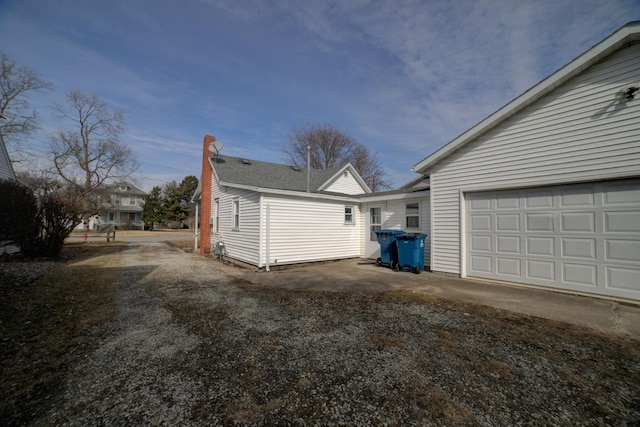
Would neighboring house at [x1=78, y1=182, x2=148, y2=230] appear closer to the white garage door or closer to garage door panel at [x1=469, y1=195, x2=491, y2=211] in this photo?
garage door panel at [x1=469, y1=195, x2=491, y2=211]

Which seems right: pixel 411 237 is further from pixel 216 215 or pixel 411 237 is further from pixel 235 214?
pixel 216 215

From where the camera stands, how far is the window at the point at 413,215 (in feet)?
34.1

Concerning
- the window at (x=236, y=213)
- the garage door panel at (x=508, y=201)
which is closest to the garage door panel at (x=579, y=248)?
the garage door panel at (x=508, y=201)

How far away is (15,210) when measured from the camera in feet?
28.5

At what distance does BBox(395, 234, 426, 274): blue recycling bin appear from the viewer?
8.91m

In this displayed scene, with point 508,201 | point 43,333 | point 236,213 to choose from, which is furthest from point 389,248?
point 43,333

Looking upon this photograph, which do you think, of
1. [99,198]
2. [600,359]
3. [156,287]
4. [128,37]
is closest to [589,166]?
[600,359]

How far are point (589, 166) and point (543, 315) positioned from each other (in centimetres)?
378

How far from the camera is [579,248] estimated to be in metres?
6.20

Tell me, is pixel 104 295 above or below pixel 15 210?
below

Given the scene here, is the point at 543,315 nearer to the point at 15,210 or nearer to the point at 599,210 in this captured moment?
the point at 599,210

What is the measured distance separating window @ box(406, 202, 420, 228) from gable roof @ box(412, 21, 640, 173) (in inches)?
80.0

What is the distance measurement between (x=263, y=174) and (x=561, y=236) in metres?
12.0

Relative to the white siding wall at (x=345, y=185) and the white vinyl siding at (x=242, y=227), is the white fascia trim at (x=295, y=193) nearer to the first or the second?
the white vinyl siding at (x=242, y=227)
